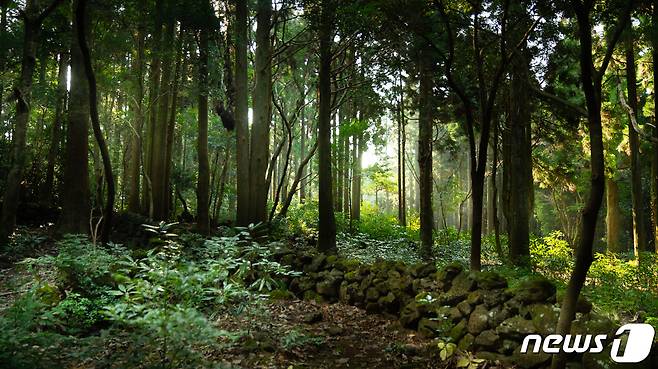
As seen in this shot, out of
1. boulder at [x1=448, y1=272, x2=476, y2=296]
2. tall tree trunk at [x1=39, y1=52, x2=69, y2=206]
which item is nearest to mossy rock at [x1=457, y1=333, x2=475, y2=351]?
boulder at [x1=448, y1=272, x2=476, y2=296]

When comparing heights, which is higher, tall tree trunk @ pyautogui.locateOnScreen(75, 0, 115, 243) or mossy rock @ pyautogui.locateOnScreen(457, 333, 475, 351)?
tall tree trunk @ pyautogui.locateOnScreen(75, 0, 115, 243)

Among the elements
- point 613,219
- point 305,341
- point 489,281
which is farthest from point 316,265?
point 613,219

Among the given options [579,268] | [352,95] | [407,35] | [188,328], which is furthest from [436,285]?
[352,95]

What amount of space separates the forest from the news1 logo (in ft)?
0.09

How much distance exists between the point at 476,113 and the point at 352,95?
4155 millimetres

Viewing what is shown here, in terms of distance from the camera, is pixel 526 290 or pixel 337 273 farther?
pixel 337 273

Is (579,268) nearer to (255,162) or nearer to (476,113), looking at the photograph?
(255,162)

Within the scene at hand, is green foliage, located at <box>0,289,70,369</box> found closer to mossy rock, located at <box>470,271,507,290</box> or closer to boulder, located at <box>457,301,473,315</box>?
boulder, located at <box>457,301,473,315</box>

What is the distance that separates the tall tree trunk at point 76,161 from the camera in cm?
1002

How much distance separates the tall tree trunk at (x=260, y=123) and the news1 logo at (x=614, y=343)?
27.4 feet

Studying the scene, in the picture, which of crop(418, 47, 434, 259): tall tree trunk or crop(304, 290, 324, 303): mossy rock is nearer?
crop(304, 290, 324, 303): mossy rock

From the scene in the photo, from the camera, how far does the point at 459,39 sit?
361 inches

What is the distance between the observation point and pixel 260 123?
11703 mm

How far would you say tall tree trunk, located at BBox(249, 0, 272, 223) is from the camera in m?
11.6
